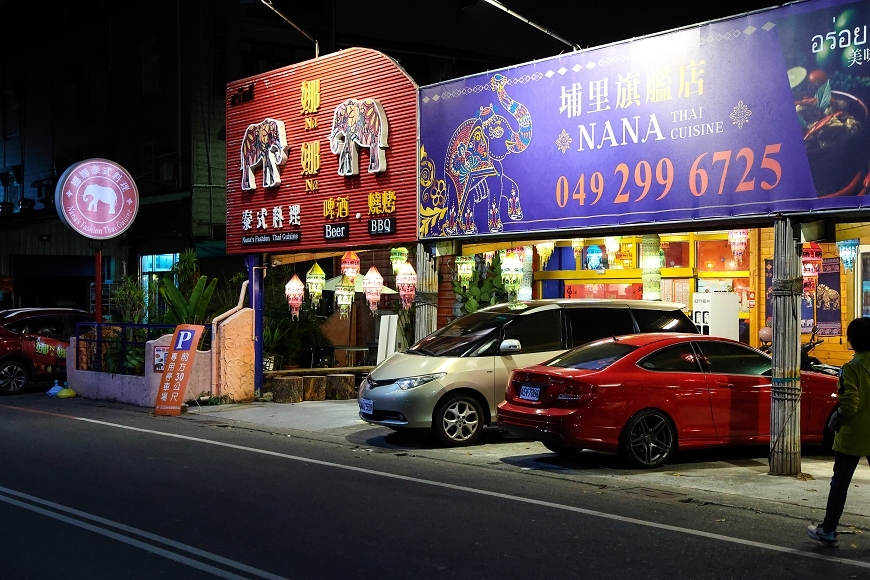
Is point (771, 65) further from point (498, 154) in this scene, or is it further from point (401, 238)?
point (401, 238)

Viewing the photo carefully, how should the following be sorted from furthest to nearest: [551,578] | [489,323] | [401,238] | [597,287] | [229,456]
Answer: [597,287], [401,238], [489,323], [229,456], [551,578]

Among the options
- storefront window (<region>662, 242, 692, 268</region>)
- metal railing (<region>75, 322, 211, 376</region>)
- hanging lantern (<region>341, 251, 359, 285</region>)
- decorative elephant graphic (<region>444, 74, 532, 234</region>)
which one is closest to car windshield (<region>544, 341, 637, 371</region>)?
decorative elephant graphic (<region>444, 74, 532, 234</region>)

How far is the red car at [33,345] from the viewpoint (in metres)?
21.3

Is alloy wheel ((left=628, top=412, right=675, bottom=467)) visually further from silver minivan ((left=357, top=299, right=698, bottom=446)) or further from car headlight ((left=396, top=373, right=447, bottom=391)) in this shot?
car headlight ((left=396, top=373, right=447, bottom=391))

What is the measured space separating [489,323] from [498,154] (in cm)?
270

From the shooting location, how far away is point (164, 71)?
106ft

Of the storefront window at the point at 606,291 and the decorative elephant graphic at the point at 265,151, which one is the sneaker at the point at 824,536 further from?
the decorative elephant graphic at the point at 265,151

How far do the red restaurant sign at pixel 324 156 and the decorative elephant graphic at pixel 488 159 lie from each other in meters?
1.05

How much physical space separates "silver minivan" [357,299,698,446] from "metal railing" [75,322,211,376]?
684 centimetres

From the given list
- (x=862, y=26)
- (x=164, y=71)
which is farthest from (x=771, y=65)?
(x=164, y=71)

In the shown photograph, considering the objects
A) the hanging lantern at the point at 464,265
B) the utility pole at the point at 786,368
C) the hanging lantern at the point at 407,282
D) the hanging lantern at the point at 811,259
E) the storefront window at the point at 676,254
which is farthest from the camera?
the storefront window at the point at 676,254

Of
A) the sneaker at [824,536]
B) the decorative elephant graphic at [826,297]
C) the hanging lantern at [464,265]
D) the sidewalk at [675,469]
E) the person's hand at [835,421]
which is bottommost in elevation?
the sidewalk at [675,469]

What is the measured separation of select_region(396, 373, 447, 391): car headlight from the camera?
1295 cm

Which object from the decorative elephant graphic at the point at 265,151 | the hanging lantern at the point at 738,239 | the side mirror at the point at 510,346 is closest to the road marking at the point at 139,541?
the side mirror at the point at 510,346
